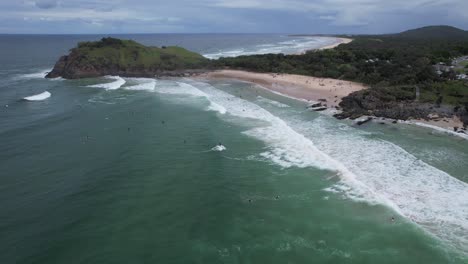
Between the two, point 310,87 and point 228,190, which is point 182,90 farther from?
point 228,190

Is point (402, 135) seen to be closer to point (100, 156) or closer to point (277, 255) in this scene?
point (277, 255)

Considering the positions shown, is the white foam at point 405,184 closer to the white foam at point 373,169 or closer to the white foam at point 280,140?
the white foam at point 373,169

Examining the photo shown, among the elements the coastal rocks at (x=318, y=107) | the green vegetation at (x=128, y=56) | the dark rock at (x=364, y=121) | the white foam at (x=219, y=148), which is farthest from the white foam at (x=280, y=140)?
the green vegetation at (x=128, y=56)

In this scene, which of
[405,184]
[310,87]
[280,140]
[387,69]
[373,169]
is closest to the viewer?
[405,184]

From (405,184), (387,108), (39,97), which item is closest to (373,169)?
(405,184)

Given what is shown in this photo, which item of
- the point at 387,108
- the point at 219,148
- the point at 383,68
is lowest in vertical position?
the point at 219,148

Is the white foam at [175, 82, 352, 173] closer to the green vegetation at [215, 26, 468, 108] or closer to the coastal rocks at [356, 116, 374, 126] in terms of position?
the coastal rocks at [356, 116, 374, 126]

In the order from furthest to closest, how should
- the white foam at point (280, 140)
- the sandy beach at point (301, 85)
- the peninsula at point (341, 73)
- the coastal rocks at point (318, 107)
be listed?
1. the sandy beach at point (301, 85)
2. the coastal rocks at point (318, 107)
3. the peninsula at point (341, 73)
4. the white foam at point (280, 140)
